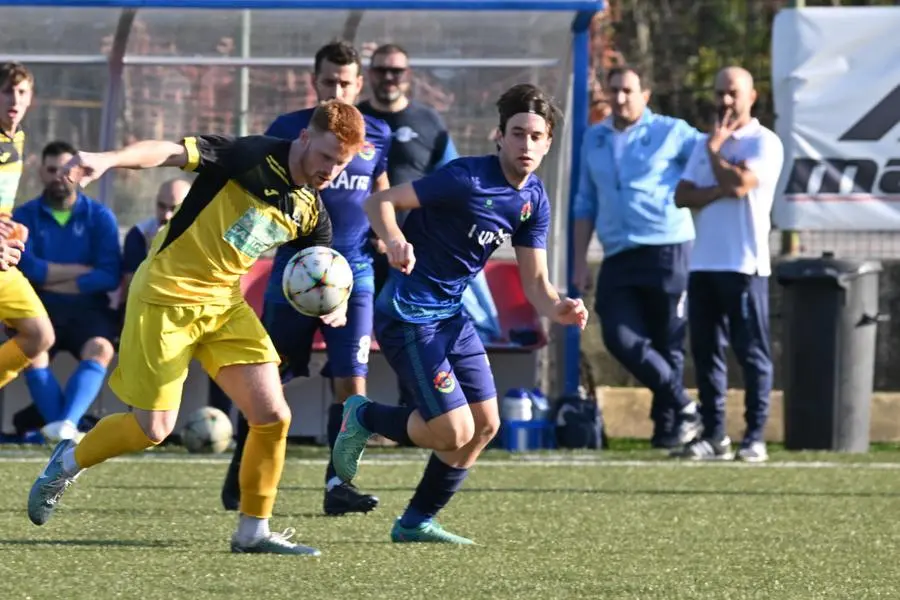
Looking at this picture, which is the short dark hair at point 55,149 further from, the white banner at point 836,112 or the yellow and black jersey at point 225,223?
the yellow and black jersey at point 225,223

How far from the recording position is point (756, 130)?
10.7 meters

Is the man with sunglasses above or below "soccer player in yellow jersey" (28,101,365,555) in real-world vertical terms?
above

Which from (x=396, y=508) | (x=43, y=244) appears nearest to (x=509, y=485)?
(x=396, y=508)

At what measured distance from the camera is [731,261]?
34.4 ft

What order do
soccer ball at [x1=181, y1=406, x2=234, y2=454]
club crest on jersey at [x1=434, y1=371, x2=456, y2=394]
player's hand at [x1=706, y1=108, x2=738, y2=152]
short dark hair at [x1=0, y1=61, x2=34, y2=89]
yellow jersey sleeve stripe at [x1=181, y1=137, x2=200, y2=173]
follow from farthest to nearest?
player's hand at [x1=706, y1=108, x2=738, y2=152] < soccer ball at [x1=181, y1=406, x2=234, y2=454] < short dark hair at [x1=0, y1=61, x2=34, y2=89] < club crest on jersey at [x1=434, y1=371, x2=456, y2=394] < yellow jersey sleeve stripe at [x1=181, y1=137, x2=200, y2=173]

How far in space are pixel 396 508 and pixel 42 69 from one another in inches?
201

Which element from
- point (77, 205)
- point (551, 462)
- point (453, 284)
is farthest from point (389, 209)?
point (77, 205)

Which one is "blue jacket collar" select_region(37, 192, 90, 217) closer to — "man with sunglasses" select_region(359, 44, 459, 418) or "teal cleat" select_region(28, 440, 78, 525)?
"man with sunglasses" select_region(359, 44, 459, 418)

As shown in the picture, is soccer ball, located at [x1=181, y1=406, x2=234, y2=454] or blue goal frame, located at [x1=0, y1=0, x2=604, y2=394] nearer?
soccer ball, located at [x1=181, y1=406, x2=234, y2=454]

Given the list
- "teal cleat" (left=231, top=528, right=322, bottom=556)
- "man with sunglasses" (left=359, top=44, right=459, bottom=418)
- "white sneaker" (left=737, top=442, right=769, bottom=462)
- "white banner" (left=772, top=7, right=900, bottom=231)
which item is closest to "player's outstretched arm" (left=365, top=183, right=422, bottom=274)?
"teal cleat" (left=231, top=528, right=322, bottom=556)

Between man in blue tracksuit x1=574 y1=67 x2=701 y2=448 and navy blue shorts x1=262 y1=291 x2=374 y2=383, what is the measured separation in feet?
10.3

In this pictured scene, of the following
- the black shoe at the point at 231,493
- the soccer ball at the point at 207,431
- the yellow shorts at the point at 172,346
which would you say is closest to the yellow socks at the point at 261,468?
the yellow shorts at the point at 172,346

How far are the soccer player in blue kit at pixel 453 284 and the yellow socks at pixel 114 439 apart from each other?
99cm

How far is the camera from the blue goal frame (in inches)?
436
